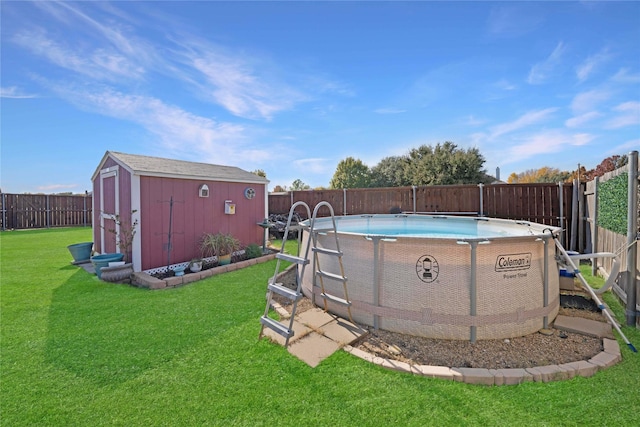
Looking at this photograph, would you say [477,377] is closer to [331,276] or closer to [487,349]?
[487,349]

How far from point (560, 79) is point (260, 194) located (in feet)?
29.6

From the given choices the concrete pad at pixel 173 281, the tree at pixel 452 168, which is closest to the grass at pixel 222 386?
the concrete pad at pixel 173 281

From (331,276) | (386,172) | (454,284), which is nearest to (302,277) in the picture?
(331,276)

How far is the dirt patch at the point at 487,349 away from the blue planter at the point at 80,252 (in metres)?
7.53

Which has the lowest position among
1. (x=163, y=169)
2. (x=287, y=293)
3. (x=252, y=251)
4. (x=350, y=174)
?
(x=252, y=251)

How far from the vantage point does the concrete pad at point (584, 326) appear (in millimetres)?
3107

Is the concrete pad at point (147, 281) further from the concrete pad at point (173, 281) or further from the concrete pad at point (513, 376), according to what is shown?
the concrete pad at point (513, 376)

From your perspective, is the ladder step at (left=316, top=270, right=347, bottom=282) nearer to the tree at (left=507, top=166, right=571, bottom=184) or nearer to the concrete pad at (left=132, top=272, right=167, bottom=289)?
the concrete pad at (left=132, top=272, right=167, bottom=289)

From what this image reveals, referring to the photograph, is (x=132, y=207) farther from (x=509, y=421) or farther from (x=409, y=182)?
(x=409, y=182)

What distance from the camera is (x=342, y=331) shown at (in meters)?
3.21

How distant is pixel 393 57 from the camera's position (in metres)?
7.95

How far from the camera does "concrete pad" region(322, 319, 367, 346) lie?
3027mm

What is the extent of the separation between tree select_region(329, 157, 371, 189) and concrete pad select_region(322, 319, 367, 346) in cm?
2881

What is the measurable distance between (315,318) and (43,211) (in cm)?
1868
